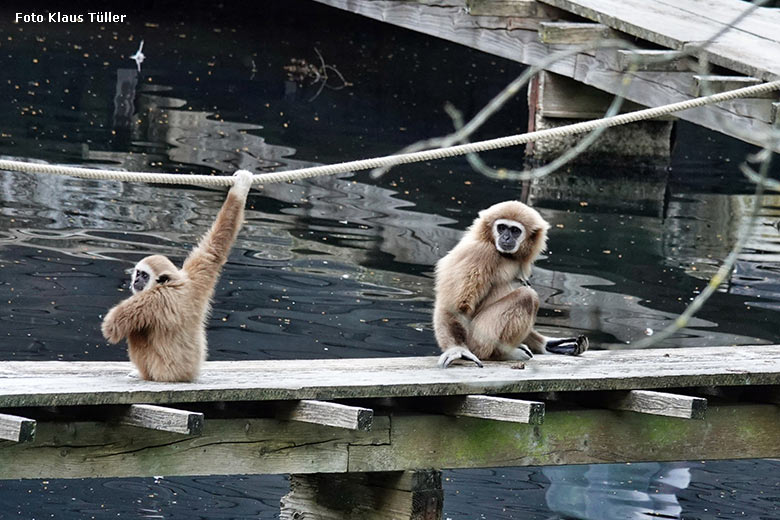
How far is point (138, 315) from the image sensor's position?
222 inches

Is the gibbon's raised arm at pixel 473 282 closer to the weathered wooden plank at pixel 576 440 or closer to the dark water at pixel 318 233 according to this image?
the weathered wooden plank at pixel 576 440

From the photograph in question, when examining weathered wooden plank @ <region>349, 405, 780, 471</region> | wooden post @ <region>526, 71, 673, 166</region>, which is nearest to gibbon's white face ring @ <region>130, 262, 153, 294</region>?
weathered wooden plank @ <region>349, 405, 780, 471</region>

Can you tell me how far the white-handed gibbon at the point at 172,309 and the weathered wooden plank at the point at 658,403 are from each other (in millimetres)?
2100

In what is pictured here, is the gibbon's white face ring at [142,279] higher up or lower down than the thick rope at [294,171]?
lower down

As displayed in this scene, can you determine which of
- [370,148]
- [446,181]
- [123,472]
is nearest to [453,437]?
[123,472]

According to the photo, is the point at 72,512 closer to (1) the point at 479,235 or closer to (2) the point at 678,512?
(1) the point at 479,235

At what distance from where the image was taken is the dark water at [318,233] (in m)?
8.62

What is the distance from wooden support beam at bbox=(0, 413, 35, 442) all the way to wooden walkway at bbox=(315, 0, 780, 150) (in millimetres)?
6857

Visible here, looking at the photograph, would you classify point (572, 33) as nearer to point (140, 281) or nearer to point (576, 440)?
point (576, 440)

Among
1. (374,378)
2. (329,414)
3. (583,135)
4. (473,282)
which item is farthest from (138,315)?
(583,135)

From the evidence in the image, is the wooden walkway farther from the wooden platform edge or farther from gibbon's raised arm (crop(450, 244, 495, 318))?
gibbon's raised arm (crop(450, 244, 495, 318))

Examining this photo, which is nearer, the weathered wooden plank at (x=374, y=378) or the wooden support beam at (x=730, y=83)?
the weathered wooden plank at (x=374, y=378)

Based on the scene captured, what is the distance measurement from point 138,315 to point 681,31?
28.6ft

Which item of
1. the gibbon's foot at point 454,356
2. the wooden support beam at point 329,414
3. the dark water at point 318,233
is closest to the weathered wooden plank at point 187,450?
the wooden support beam at point 329,414
